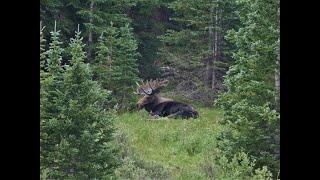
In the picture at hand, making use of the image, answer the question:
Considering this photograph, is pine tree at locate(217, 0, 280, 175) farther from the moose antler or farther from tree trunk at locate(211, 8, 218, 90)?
the moose antler

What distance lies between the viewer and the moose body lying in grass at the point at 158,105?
5156mm

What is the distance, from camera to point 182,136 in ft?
14.3

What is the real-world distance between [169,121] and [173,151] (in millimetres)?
1103

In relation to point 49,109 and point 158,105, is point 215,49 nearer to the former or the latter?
point 158,105

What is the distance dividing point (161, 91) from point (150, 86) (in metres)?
0.25

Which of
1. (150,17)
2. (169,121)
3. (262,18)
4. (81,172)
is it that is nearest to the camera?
(81,172)

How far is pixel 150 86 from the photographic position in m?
5.49

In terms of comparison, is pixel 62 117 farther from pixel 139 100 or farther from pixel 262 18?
pixel 139 100

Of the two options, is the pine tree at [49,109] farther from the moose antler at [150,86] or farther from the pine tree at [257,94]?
the moose antler at [150,86]

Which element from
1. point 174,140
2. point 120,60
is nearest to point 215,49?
point 120,60

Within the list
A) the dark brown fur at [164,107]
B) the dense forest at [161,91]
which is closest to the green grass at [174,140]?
the dense forest at [161,91]

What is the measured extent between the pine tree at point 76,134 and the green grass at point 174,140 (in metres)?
0.68

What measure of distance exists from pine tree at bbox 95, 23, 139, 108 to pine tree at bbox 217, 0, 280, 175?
1.19 m
